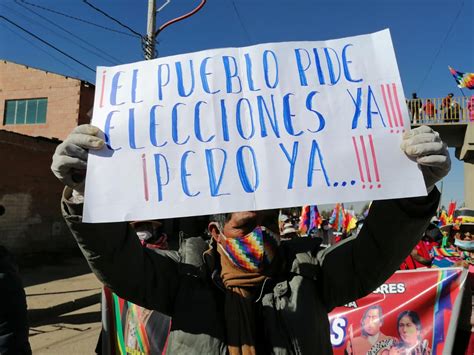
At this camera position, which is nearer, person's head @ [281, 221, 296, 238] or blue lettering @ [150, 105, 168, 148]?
blue lettering @ [150, 105, 168, 148]

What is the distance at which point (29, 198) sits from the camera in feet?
44.8

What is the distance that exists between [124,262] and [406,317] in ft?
8.94

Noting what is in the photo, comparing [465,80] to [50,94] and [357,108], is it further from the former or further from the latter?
[50,94]

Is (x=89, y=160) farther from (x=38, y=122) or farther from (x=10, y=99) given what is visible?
(x=10, y=99)

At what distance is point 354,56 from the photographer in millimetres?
1677

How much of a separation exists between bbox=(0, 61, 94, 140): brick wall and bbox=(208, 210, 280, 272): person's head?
21101mm

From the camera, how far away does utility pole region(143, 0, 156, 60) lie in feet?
33.8

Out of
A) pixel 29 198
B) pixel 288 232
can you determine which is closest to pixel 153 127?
pixel 288 232

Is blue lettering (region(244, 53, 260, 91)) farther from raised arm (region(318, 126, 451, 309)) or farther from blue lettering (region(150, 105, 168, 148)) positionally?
raised arm (region(318, 126, 451, 309))

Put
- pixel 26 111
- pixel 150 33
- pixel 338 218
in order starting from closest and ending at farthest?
1. pixel 150 33
2. pixel 338 218
3. pixel 26 111

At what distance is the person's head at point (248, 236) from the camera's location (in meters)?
1.59

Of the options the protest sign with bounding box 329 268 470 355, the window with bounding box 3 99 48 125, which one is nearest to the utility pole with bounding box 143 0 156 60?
the protest sign with bounding box 329 268 470 355

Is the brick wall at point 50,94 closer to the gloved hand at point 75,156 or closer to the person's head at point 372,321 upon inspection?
the person's head at point 372,321

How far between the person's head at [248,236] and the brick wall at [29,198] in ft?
40.7
